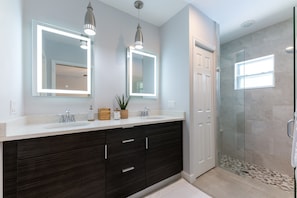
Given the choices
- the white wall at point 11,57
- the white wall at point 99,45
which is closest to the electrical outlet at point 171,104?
the white wall at point 99,45

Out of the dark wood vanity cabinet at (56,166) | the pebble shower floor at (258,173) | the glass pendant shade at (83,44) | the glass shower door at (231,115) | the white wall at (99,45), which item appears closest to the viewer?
the dark wood vanity cabinet at (56,166)

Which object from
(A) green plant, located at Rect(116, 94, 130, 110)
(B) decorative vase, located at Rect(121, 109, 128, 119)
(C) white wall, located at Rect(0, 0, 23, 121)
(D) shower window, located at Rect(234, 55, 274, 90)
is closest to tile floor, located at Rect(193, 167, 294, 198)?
(B) decorative vase, located at Rect(121, 109, 128, 119)

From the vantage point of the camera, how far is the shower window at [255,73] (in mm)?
2334

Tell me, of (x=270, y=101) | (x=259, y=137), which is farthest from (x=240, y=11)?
(x=259, y=137)

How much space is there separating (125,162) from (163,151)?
21.7 inches

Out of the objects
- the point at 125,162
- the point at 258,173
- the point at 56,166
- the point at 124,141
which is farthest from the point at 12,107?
the point at 258,173

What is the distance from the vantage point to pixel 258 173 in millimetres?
2154

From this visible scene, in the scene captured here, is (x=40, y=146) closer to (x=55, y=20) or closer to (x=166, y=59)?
(x=55, y=20)

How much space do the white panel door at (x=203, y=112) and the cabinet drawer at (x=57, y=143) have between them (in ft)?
4.54

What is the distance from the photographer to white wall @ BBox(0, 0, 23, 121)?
1.00 metres

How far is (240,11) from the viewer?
6.68ft

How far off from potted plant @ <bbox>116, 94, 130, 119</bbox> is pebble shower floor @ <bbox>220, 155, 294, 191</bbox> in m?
1.92

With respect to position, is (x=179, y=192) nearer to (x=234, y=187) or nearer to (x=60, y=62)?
(x=234, y=187)

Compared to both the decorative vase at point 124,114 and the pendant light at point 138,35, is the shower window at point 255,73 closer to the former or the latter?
the pendant light at point 138,35
